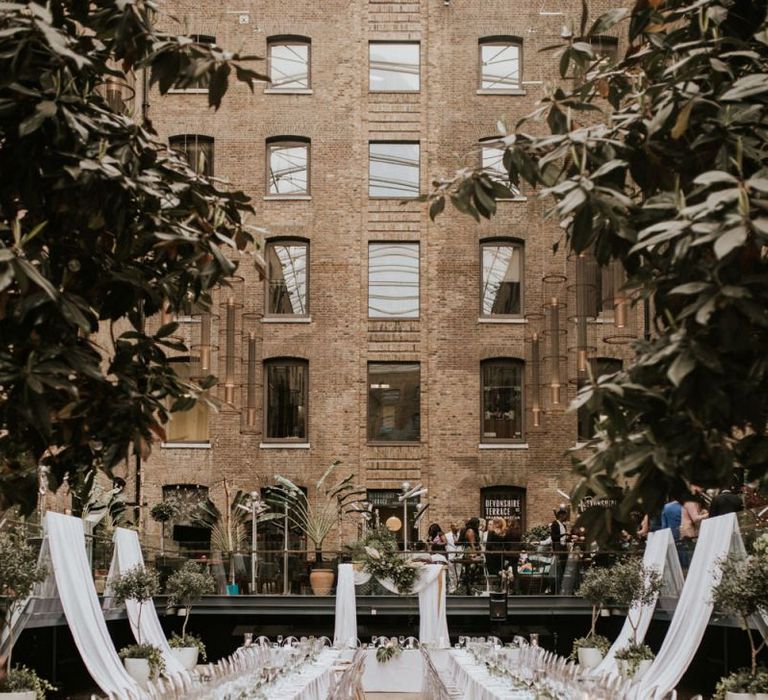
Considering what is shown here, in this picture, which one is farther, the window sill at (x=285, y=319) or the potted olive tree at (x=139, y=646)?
the window sill at (x=285, y=319)

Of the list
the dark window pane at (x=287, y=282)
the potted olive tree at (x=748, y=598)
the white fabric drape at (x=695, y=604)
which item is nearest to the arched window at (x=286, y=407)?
the dark window pane at (x=287, y=282)

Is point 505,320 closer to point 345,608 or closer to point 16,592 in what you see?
point 345,608

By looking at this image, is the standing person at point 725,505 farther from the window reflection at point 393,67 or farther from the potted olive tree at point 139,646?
the window reflection at point 393,67

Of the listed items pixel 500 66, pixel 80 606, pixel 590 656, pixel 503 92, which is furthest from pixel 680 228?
pixel 500 66

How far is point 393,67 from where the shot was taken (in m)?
35.3

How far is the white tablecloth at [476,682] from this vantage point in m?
12.2

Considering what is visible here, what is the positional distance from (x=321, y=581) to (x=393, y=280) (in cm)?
1205

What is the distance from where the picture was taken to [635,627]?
2103cm

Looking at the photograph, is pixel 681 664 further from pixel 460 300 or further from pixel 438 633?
pixel 460 300

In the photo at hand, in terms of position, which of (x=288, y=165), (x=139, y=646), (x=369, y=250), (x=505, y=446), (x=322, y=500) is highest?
(x=288, y=165)

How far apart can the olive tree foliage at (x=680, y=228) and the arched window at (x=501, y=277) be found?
29056 mm

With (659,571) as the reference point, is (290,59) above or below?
above

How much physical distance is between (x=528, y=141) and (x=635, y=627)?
1703 cm

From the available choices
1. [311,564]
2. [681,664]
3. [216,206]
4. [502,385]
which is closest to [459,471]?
[502,385]
